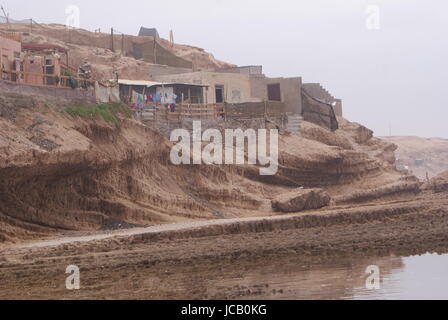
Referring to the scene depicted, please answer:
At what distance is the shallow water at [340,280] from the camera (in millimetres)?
15930

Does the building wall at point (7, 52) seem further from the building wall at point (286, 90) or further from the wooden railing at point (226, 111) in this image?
the building wall at point (286, 90)

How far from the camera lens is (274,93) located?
4309 cm

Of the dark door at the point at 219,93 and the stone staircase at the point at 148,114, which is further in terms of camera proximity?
the dark door at the point at 219,93

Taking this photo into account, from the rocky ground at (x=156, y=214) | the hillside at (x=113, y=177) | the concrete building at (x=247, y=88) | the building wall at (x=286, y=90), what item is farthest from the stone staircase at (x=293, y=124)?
the building wall at (x=286, y=90)

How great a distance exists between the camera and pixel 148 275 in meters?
18.7

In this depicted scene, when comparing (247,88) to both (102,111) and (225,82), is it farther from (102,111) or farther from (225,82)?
(102,111)

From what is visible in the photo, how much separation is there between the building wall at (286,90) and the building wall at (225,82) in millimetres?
368

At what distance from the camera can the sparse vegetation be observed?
28362 millimetres

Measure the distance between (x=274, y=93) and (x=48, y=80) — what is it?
50.6 ft

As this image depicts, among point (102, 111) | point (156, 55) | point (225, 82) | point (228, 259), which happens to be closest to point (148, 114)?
point (102, 111)

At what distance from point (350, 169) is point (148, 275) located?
21485 millimetres

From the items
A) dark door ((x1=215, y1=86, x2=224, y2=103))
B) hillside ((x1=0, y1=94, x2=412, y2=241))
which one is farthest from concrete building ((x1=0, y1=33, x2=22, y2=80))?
dark door ((x1=215, y1=86, x2=224, y2=103))

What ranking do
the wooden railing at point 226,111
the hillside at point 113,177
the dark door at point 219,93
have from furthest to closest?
the dark door at point 219,93, the wooden railing at point 226,111, the hillside at point 113,177
